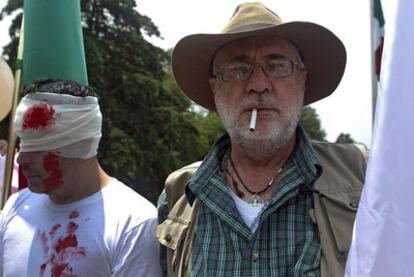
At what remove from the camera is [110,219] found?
229cm

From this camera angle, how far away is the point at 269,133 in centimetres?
221

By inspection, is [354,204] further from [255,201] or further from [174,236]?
[174,236]

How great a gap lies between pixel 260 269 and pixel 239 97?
701mm

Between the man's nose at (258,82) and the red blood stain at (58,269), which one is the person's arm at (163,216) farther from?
the man's nose at (258,82)

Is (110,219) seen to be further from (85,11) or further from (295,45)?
(85,11)

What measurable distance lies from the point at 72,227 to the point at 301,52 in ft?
4.14

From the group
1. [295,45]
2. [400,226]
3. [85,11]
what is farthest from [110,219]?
[85,11]

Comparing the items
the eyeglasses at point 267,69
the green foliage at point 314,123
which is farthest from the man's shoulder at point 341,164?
the green foliage at point 314,123

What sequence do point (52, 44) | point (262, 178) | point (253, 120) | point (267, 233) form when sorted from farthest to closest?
point (52, 44), point (262, 178), point (253, 120), point (267, 233)

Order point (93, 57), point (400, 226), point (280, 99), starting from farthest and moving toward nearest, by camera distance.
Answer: point (93, 57) < point (280, 99) < point (400, 226)

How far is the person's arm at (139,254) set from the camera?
7.16ft

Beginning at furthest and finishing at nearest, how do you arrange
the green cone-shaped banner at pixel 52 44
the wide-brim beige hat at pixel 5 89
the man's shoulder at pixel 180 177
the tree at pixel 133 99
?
the tree at pixel 133 99 < the wide-brim beige hat at pixel 5 89 < the green cone-shaped banner at pixel 52 44 < the man's shoulder at pixel 180 177

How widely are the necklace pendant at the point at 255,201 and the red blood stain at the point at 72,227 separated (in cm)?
74

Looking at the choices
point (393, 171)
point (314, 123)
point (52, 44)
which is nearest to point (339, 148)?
point (393, 171)
